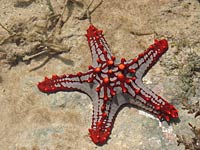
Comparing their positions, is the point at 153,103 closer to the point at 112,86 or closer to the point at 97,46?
the point at 112,86

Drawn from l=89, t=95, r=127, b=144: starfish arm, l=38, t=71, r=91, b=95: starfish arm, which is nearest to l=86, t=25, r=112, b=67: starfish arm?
l=38, t=71, r=91, b=95: starfish arm

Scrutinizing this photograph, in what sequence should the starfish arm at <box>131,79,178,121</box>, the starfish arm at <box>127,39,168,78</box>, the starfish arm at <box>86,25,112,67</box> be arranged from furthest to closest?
the starfish arm at <box>86,25,112,67</box> → the starfish arm at <box>127,39,168,78</box> → the starfish arm at <box>131,79,178,121</box>

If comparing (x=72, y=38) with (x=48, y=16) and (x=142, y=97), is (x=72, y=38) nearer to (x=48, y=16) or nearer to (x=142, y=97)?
(x=48, y=16)

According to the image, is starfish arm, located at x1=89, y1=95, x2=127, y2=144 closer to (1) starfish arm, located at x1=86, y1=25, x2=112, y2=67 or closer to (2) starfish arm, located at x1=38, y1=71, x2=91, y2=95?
(2) starfish arm, located at x1=38, y1=71, x2=91, y2=95

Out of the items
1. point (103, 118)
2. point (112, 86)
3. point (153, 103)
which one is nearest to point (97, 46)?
point (112, 86)

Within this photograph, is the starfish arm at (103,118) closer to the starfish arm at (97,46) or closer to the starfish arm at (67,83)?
the starfish arm at (67,83)

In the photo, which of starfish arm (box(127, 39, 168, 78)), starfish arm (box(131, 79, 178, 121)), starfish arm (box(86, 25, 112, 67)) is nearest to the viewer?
starfish arm (box(131, 79, 178, 121))

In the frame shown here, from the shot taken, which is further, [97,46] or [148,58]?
[97,46]

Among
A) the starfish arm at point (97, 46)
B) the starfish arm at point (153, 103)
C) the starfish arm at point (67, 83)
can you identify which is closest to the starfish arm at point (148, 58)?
the starfish arm at point (153, 103)
